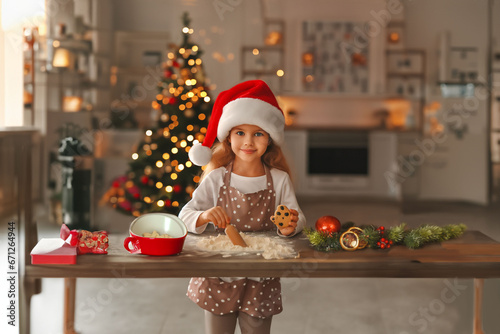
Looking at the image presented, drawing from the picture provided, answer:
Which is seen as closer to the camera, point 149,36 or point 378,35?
point 149,36

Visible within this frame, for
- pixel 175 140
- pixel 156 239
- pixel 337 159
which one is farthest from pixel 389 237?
pixel 337 159

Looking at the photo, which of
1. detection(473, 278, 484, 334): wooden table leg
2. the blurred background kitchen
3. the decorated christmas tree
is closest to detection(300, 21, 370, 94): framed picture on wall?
the blurred background kitchen

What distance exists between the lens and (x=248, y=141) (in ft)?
5.84

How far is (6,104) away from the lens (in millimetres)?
6043

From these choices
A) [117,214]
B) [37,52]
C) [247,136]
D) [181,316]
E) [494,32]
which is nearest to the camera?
[247,136]

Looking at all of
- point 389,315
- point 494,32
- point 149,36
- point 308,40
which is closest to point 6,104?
point 149,36

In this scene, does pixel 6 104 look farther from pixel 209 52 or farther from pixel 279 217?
pixel 279 217

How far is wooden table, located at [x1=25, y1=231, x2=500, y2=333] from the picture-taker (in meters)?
1.42

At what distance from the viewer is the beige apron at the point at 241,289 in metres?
1.67

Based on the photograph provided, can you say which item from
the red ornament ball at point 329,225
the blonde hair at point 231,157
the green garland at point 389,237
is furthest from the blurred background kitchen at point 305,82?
the green garland at point 389,237

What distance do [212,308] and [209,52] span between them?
482 cm

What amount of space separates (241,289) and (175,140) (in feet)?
9.38

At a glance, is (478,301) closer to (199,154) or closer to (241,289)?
(241,289)

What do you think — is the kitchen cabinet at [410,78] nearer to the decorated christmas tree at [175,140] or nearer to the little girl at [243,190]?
the decorated christmas tree at [175,140]
